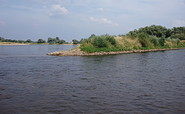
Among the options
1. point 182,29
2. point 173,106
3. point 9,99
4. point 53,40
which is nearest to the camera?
point 173,106

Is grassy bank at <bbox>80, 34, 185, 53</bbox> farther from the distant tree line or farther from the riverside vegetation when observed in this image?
the distant tree line

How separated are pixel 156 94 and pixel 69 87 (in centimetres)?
497

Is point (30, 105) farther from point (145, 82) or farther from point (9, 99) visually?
point (145, 82)

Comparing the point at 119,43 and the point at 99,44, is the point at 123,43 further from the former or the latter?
the point at 99,44

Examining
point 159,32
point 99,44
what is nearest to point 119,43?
point 99,44

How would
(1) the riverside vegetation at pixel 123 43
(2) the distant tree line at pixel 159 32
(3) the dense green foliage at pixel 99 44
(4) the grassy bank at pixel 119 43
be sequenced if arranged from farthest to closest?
(2) the distant tree line at pixel 159 32 → (1) the riverside vegetation at pixel 123 43 → (4) the grassy bank at pixel 119 43 → (3) the dense green foliage at pixel 99 44

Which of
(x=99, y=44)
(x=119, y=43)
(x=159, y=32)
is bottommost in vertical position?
(x=99, y=44)

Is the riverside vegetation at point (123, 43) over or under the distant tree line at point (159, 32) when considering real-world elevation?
under

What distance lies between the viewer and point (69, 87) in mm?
12211

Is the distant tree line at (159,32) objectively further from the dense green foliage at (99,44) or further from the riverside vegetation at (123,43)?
the dense green foliage at (99,44)

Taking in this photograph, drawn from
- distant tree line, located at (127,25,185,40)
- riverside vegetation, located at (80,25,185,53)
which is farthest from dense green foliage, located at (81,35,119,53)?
distant tree line, located at (127,25,185,40)

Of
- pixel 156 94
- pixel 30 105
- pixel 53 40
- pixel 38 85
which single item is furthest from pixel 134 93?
pixel 53 40

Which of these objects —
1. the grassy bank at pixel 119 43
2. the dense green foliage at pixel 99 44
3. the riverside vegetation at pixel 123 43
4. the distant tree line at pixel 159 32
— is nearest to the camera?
the dense green foliage at pixel 99 44

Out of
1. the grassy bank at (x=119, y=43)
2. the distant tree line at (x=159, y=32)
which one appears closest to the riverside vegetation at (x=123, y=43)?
the grassy bank at (x=119, y=43)
